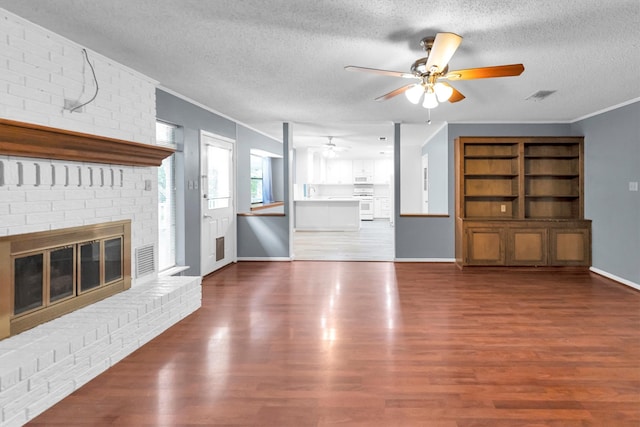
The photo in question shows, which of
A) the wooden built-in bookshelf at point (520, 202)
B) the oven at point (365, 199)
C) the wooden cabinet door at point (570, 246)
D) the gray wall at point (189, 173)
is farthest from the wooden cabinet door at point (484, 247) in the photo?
the oven at point (365, 199)

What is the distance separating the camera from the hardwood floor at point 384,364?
Answer: 2152mm

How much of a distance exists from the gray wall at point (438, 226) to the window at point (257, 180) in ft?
13.5

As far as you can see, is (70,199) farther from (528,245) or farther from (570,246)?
(570,246)

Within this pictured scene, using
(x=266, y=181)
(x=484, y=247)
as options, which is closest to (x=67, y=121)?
(x=484, y=247)

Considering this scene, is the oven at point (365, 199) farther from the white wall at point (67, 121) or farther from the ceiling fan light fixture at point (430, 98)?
the ceiling fan light fixture at point (430, 98)

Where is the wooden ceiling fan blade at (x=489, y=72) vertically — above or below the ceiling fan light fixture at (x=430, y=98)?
above

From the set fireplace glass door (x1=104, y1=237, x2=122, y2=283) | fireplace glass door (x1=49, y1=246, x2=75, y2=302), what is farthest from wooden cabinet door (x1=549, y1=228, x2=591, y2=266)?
fireplace glass door (x1=49, y1=246, x2=75, y2=302)

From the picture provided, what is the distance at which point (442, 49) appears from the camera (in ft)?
8.57

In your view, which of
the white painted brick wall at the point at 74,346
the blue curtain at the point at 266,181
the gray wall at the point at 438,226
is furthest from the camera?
the blue curtain at the point at 266,181

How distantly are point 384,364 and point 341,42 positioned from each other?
7.76 feet

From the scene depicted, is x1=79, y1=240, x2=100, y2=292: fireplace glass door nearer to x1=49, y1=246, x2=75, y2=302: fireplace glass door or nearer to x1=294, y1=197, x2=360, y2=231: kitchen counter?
x1=49, y1=246, x2=75, y2=302: fireplace glass door

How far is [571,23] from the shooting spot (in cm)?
272

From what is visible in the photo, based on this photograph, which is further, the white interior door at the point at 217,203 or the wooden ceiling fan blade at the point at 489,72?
the white interior door at the point at 217,203

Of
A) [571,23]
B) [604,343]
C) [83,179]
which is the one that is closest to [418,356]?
[604,343]
